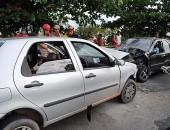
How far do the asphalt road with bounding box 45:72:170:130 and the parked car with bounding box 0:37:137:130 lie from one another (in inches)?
16.8

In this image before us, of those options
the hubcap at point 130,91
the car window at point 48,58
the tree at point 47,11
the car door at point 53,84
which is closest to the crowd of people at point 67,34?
the tree at point 47,11

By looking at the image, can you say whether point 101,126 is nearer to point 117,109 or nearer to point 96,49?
point 117,109

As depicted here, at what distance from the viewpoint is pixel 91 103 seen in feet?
14.4

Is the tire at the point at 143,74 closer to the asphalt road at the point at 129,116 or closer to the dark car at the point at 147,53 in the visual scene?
the dark car at the point at 147,53

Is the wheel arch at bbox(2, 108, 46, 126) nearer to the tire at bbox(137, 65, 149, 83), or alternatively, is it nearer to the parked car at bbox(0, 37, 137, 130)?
the parked car at bbox(0, 37, 137, 130)

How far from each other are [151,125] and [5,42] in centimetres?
299

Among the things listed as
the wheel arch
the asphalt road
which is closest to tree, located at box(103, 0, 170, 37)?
the asphalt road

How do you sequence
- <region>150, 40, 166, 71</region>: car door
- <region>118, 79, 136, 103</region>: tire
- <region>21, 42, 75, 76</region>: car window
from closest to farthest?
1. <region>21, 42, 75, 76</region>: car window
2. <region>118, 79, 136, 103</region>: tire
3. <region>150, 40, 166, 71</region>: car door

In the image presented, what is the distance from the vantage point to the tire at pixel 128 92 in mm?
5451

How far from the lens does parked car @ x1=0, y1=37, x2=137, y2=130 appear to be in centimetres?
312

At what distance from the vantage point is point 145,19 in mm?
15102

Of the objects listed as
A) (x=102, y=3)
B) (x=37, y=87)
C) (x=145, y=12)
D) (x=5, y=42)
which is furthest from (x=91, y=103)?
(x=145, y=12)

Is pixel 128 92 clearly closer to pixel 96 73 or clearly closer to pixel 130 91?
pixel 130 91

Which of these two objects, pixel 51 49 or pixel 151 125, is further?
pixel 151 125
